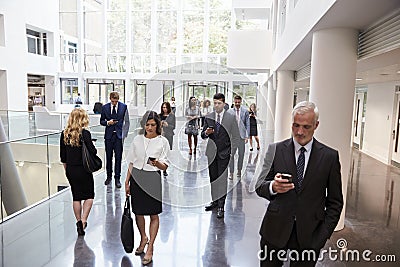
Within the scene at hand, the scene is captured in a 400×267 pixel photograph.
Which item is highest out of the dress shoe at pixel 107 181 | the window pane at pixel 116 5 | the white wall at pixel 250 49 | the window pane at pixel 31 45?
the window pane at pixel 116 5

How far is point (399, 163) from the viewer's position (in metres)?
9.30

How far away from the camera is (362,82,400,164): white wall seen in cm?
995

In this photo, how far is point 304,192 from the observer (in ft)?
7.30

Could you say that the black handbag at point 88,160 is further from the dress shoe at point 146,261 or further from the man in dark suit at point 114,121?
the man in dark suit at point 114,121

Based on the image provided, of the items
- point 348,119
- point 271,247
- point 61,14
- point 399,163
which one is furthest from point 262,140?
point 61,14

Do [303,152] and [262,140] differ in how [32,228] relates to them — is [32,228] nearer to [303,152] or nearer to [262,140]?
[303,152]

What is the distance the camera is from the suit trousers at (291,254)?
91.4 inches

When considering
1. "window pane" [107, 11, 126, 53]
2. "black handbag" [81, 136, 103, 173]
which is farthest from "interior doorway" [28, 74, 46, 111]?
"black handbag" [81, 136, 103, 173]

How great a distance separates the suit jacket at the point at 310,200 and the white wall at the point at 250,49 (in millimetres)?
10991

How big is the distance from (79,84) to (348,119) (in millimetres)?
21288

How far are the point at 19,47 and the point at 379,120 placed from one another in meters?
15.8

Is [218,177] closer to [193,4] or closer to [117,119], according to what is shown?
[117,119]

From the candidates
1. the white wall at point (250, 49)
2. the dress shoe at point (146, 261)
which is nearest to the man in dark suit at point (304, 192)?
the dress shoe at point (146, 261)

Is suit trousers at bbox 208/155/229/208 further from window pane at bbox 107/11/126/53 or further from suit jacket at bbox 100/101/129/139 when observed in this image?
window pane at bbox 107/11/126/53
